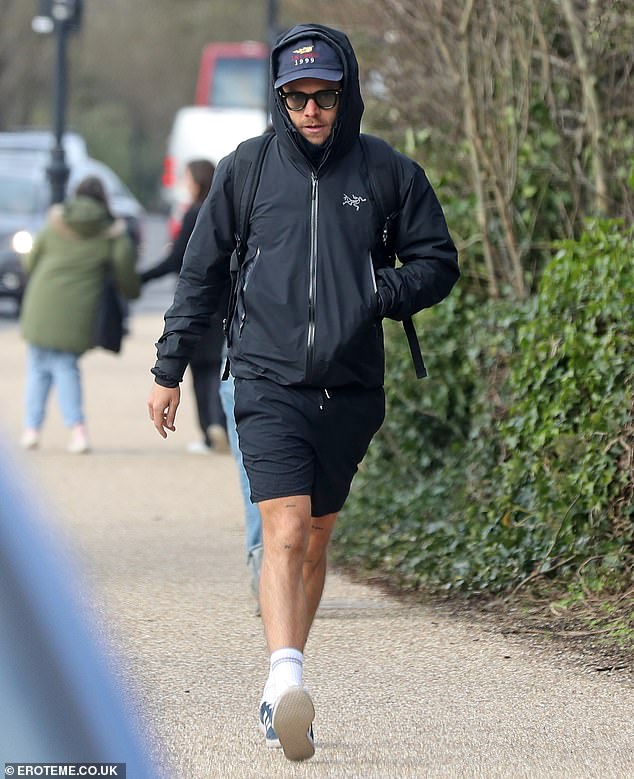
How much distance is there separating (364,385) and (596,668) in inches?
52.5

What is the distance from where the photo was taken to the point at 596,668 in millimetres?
4812

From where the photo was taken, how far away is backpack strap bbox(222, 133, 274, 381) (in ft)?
13.3

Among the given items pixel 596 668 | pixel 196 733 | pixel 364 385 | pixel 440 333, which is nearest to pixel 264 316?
pixel 364 385

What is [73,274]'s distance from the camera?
974cm

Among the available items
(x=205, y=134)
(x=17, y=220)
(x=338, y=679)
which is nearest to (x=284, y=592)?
(x=338, y=679)

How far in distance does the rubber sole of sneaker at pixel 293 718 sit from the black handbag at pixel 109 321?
5.96 m

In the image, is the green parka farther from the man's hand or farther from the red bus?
the red bus

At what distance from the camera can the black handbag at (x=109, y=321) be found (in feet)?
31.0

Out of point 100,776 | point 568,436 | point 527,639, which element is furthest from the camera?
point 568,436

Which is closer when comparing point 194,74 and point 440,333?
point 440,333

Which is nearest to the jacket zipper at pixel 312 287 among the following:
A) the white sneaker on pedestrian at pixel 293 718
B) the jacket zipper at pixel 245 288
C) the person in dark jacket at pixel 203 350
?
the jacket zipper at pixel 245 288

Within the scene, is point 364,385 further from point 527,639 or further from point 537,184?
point 537,184

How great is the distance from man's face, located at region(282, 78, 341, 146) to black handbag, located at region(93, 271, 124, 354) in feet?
18.2
